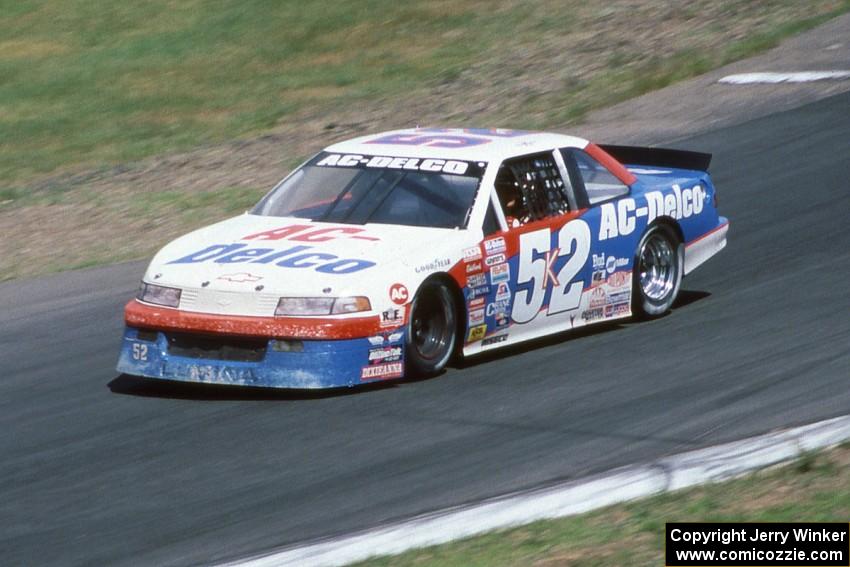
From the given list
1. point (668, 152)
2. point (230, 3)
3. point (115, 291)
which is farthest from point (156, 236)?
point (230, 3)

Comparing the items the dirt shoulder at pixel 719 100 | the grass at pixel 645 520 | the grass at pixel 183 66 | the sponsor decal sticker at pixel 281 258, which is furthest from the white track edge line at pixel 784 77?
the grass at pixel 645 520

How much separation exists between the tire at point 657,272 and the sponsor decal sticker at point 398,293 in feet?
7.45

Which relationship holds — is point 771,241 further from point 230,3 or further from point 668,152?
point 230,3

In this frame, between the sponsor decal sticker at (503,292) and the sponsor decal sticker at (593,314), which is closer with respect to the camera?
the sponsor decal sticker at (503,292)

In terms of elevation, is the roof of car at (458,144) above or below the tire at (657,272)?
above

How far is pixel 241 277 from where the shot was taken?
8688 mm

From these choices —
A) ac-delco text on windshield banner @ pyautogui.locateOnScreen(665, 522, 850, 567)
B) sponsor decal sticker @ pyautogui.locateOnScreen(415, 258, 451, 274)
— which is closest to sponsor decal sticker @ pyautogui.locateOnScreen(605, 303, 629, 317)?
sponsor decal sticker @ pyautogui.locateOnScreen(415, 258, 451, 274)

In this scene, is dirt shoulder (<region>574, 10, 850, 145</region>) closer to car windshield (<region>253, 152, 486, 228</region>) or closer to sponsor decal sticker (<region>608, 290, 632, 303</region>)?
sponsor decal sticker (<region>608, 290, 632, 303</region>)

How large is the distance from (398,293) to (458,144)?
172cm

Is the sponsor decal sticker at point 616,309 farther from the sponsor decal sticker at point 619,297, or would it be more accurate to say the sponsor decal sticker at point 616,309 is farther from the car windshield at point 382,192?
the car windshield at point 382,192

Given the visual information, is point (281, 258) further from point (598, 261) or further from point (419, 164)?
point (598, 261)

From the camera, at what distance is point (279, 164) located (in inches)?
708

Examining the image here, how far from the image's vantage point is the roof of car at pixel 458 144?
9.88 m

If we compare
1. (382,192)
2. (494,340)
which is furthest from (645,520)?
(382,192)
